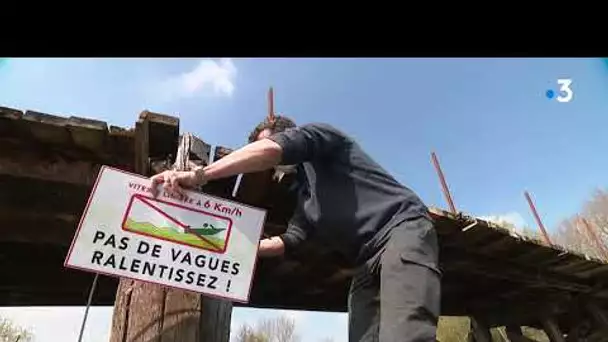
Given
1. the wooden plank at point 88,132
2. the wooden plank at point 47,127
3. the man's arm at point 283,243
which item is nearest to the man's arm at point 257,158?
the man's arm at point 283,243

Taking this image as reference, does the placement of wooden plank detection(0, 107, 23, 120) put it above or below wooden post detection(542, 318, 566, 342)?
above

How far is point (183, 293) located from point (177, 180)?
82 centimetres

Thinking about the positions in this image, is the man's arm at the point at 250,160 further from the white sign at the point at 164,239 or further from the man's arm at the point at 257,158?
the white sign at the point at 164,239

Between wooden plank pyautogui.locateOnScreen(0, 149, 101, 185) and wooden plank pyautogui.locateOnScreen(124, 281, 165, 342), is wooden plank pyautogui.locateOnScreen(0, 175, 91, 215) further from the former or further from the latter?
wooden plank pyautogui.locateOnScreen(124, 281, 165, 342)

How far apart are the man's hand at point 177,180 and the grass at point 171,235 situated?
0.51ft

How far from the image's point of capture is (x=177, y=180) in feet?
7.98

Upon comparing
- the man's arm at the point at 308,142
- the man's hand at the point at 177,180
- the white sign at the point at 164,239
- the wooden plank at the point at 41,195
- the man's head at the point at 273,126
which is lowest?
the white sign at the point at 164,239

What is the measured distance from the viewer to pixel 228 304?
10.9 feet

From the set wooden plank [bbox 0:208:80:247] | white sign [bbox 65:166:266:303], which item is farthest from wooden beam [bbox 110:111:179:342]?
wooden plank [bbox 0:208:80:247]

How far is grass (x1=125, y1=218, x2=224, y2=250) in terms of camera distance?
2385 mm

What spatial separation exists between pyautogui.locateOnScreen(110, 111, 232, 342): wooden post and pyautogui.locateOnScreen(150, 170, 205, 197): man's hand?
0.75 meters

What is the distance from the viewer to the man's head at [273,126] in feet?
9.32
